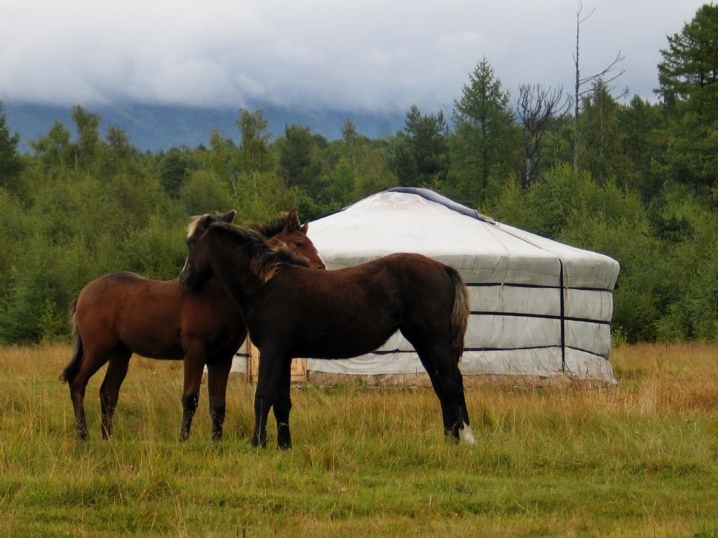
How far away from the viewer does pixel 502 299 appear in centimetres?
1193

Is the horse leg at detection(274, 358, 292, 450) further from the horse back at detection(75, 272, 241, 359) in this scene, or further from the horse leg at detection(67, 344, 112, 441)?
the horse leg at detection(67, 344, 112, 441)

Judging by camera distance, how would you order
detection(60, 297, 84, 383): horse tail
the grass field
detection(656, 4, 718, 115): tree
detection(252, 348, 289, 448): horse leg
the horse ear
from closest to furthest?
the grass field < detection(252, 348, 289, 448): horse leg < detection(60, 297, 84, 383): horse tail < the horse ear < detection(656, 4, 718, 115): tree

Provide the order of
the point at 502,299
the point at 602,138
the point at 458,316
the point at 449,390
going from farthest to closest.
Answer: the point at 602,138, the point at 502,299, the point at 458,316, the point at 449,390

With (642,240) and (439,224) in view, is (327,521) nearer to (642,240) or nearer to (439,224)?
(439,224)

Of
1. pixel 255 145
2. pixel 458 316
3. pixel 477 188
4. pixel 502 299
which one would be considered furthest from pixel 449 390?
pixel 255 145

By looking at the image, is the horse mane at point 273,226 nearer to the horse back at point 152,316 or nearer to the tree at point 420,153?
the horse back at point 152,316

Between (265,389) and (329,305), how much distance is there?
78 centimetres

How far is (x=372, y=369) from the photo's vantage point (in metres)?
11.5

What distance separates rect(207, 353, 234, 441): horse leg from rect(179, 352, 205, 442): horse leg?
0.10 meters

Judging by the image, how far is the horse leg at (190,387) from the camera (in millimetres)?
7008

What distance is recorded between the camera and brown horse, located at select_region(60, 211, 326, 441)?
23.2ft

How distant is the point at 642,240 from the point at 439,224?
39.1 feet

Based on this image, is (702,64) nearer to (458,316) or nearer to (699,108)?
(699,108)

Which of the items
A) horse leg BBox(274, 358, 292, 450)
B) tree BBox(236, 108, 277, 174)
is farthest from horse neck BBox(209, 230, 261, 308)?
tree BBox(236, 108, 277, 174)
